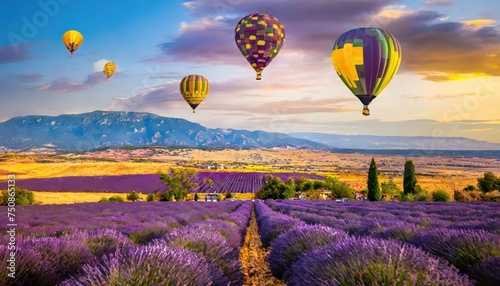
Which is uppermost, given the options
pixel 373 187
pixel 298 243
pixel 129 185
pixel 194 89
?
pixel 194 89

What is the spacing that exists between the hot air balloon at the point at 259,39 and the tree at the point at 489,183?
119 feet

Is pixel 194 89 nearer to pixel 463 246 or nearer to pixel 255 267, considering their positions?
pixel 255 267

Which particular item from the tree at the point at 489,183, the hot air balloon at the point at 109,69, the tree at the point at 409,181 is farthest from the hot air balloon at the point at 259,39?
the hot air balloon at the point at 109,69

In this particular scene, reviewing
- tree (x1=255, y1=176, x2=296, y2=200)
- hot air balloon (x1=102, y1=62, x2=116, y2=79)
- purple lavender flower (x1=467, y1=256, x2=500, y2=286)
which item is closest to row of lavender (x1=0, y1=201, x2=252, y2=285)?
purple lavender flower (x1=467, y1=256, x2=500, y2=286)

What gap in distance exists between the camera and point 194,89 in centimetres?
4206

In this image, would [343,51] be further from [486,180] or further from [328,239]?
[486,180]

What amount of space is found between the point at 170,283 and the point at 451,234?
11.6 feet

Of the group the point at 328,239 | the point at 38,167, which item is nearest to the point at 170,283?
the point at 328,239

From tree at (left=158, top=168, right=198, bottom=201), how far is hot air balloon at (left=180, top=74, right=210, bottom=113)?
11.5 m

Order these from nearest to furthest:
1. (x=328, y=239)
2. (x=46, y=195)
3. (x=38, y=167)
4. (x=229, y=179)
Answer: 1. (x=328, y=239)
2. (x=46, y=195)
3. (x=229, y=179)
4. (x=38, y=167)

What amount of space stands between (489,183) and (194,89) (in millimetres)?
39854

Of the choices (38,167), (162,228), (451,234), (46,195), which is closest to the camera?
(451,234)

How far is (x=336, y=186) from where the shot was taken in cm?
5462

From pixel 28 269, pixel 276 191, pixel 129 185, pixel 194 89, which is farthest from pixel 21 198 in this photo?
pixel 28 269
